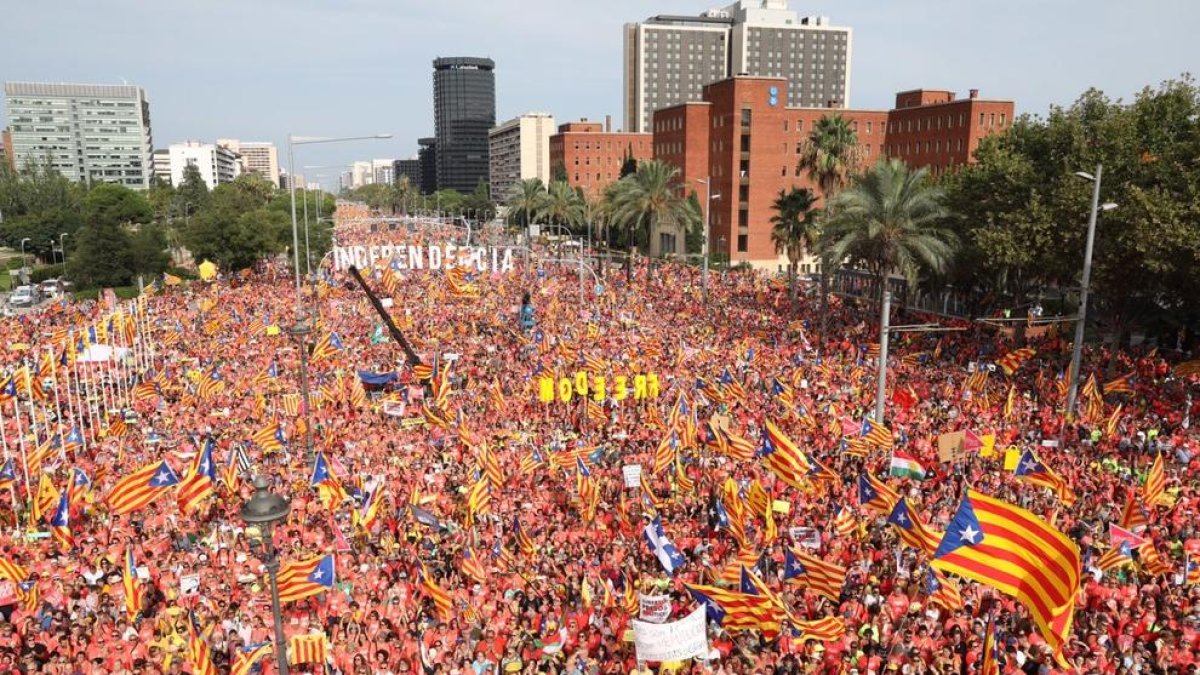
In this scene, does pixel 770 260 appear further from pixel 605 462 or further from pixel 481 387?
pixel 605 462

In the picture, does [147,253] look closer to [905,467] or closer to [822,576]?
[905,467]

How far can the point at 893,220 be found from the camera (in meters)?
34.7

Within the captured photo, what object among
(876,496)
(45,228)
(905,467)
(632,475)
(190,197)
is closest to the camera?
(876,496)

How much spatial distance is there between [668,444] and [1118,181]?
19457 mm

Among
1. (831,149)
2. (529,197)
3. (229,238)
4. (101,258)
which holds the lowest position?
(101,258)

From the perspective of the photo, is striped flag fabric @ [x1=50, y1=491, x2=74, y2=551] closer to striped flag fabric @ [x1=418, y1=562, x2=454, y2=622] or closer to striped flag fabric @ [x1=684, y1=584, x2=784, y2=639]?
striped flag fabric @ [x1=418, y1=562, x2=454, y2=622]

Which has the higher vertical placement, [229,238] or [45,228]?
[229,238]

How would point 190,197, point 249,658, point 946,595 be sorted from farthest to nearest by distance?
1. point 190,197
2. point 946,595
3. point 249,658

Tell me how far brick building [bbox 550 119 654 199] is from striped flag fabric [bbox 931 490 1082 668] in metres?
118

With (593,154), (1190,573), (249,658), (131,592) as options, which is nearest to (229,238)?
(131,592)

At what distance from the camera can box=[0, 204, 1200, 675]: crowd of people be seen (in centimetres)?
1215

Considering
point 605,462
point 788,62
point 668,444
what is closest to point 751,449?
point 668,444

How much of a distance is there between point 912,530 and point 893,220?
23.6 m

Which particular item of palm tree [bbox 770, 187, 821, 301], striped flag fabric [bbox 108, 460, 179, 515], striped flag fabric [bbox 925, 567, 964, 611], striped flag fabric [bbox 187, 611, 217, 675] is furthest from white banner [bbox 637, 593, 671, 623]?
palm tree [bbox 770, 187, 821, 301]
